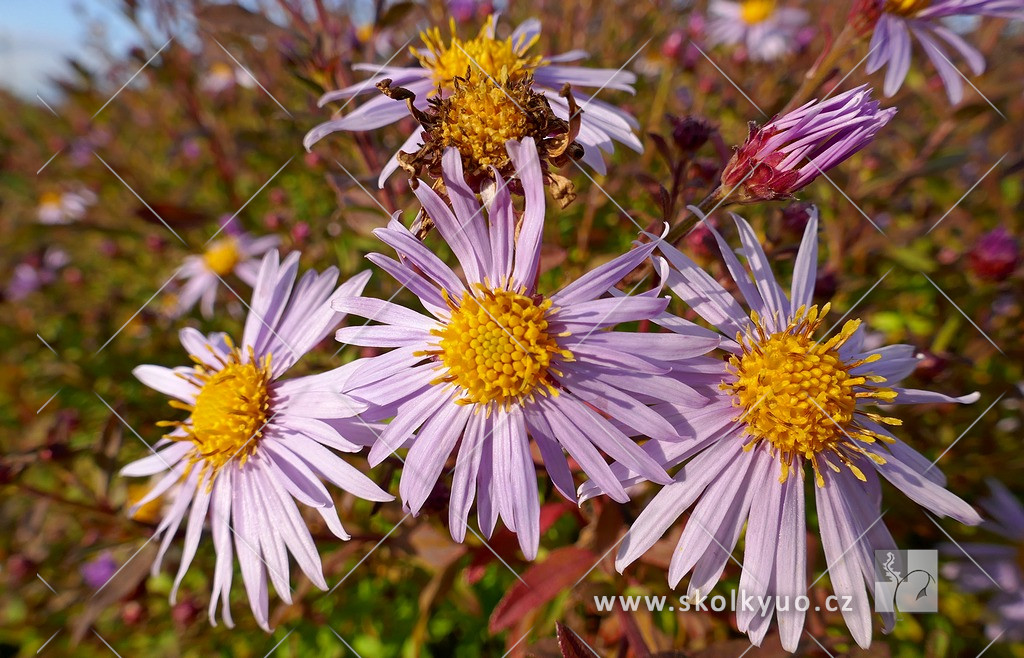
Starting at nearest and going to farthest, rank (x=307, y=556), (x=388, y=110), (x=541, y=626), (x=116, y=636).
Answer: (x=307, y=556) → (x=388, y=110) → (x=541, y=626) → (x=116, y=636)

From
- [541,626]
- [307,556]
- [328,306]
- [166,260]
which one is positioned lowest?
[541,626]

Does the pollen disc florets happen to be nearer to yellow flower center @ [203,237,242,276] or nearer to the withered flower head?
the withered flower head

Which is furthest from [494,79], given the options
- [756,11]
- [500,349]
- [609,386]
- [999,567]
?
[756,11]

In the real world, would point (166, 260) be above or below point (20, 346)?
above

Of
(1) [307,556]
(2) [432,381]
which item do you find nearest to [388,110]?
(2) [432,381]

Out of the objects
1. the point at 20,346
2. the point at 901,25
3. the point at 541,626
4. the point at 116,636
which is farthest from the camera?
the point at 20,346

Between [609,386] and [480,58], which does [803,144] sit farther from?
[480,58]

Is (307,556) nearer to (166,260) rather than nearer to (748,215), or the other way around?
(748,215)
